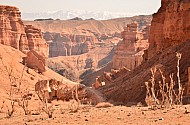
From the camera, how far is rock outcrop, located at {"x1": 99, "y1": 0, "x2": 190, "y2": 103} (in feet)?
79.9

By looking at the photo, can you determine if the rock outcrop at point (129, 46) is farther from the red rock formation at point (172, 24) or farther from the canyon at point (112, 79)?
the red rock formation at point (172, 24)

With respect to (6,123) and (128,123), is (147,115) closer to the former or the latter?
(128,123)

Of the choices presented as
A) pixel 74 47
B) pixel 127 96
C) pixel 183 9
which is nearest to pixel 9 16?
pixel 183 9

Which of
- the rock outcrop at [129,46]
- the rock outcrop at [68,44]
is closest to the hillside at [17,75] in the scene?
the rock outcrop at [129,46]

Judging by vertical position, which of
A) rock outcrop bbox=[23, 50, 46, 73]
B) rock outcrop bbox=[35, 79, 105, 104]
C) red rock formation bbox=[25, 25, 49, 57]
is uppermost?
red rock formation bbox=[25, 25, 49, 57]

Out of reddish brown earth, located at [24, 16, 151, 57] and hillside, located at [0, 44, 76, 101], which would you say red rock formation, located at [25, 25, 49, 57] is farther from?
reddish brown earth, located at [24, 16, 151, 57]

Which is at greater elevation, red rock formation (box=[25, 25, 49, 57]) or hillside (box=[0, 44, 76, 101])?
red rock formation (box=[25, 25, 49, 57])

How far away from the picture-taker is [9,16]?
53031 mm

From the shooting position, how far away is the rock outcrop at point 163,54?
2436cm

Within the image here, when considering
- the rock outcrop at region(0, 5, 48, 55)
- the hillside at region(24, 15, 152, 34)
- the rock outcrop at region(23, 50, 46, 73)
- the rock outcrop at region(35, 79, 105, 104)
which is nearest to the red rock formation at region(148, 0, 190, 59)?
the rock outcrop at region(35, 79, 105, 104)

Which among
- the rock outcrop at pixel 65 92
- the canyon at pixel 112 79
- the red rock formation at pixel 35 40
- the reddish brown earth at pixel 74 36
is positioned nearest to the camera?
the canyon at pixel 112 79

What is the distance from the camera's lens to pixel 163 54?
2959 centimetres

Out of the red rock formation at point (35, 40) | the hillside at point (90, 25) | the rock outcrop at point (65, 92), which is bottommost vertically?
the rock outcrop at point (65, 92)

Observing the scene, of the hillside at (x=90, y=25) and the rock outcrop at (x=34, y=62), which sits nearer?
the rock outcrop at (x=34, y=62)
